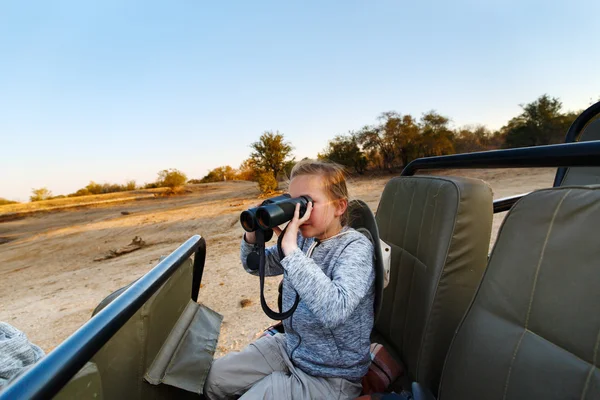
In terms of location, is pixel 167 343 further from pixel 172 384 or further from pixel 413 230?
pixel 413 230

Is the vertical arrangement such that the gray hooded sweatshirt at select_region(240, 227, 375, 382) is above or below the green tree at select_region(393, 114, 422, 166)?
below

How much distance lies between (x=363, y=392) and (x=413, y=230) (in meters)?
0.72

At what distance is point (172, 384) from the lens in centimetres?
124

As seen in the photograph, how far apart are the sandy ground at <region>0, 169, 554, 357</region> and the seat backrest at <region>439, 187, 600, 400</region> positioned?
0.78 metres

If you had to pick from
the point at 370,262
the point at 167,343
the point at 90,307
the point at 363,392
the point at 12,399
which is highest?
the point at 12,399

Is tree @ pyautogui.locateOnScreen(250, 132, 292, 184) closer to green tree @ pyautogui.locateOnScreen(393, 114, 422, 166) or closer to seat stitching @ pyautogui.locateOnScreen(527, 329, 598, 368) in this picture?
green tree @ pyautogui.locateOnScreen(393, 114, 422, 166)

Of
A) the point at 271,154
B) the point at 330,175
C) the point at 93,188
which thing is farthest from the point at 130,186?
the point at 330,175

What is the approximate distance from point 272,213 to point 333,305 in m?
0.38

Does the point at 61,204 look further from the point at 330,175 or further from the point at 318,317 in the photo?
the point at 318,317

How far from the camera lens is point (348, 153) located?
54.6 ft

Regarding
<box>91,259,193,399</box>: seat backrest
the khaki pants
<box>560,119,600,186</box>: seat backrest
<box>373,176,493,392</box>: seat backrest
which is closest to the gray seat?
<box>91,259,193,399</box>: seat backrest

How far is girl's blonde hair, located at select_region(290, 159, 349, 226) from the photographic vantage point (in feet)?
4.90

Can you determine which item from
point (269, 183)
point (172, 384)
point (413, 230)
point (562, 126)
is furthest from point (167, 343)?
point (562, 126)

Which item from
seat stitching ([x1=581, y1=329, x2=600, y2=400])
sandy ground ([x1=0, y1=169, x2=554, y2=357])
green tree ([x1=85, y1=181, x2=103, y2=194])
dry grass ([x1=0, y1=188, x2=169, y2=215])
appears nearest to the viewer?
seat stitching ([x1=581, y1=329, x2=600, y2=400])
